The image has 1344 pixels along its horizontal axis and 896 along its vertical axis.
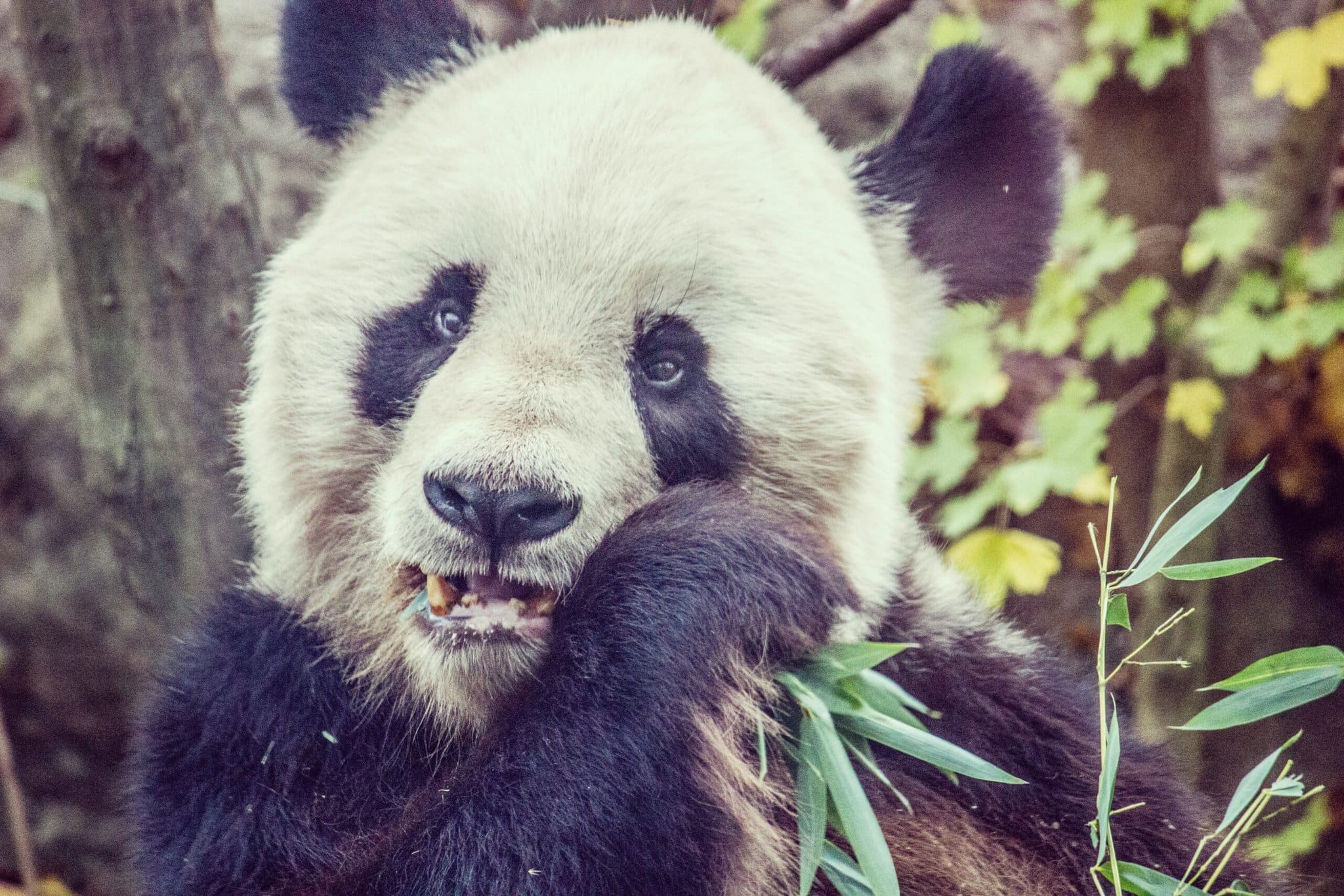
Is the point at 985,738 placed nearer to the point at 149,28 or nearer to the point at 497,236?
the point at 497,236

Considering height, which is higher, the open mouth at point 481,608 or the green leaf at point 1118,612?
the open mouth at point 481,608

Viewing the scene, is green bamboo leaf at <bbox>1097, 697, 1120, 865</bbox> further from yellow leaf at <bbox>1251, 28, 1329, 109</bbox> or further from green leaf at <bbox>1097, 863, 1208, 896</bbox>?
yellow leaf at <bbox>1251, 28, 1329, 109</bbox>

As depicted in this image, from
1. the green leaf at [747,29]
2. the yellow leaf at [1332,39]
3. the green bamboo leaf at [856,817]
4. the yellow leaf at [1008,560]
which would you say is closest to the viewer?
the green bamboo leaf at [856,817]

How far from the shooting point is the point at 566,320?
6.97 feet

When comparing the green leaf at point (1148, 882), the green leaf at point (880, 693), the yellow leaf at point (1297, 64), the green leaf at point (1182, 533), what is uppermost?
the yellow leaf at point (1297, 64)

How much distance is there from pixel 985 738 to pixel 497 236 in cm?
132

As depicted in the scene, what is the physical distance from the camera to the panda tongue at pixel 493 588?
201 cm

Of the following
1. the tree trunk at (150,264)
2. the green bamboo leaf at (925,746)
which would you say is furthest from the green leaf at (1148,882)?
the tree trunk at (150,264)

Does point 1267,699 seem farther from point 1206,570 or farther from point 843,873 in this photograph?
point 843,873

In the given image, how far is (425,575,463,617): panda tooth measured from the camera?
6.56 feet

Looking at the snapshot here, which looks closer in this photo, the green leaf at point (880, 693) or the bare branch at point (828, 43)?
the green leaf at point (880, 693)

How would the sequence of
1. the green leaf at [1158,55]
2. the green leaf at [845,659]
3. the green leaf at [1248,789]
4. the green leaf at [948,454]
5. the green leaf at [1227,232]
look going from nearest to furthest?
the green leaf at [1248,789]
the green leaf at [845,659]
the green leaf at [1227,232]
the green leaf at [1158,55]
the green leaf at [948,454]

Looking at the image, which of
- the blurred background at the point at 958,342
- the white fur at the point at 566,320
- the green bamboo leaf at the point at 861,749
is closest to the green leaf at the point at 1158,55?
the blurred background at the point at 958,342

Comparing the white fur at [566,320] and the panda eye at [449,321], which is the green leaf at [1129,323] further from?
the panda eye at [449,321]
